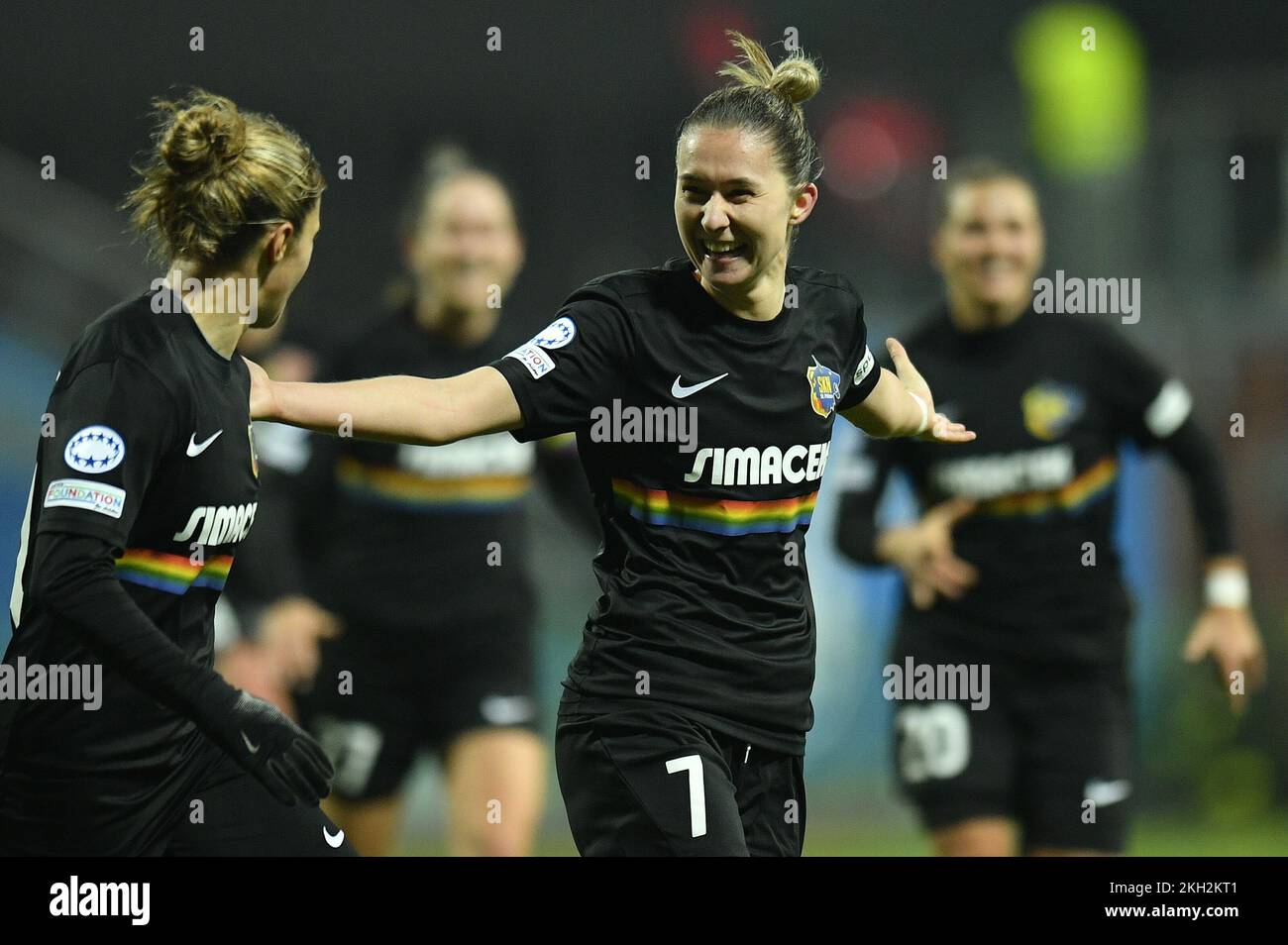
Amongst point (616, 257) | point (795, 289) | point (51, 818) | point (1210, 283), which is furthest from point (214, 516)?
point (1210, 283)

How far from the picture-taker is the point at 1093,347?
514cm

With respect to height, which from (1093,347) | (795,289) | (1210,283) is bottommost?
(795,289)

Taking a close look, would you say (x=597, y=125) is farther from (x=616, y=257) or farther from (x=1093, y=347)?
(x=1093, y=347)

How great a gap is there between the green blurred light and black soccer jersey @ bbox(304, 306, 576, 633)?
4.05 meters

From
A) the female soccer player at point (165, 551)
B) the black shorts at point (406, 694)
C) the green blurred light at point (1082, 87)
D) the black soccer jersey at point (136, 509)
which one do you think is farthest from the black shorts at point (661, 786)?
the green blurred light at point (1082, 87)

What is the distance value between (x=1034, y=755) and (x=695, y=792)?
2.15m

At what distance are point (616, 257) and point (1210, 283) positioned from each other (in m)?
2.90

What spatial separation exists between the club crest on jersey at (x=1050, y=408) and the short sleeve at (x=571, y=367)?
224cm

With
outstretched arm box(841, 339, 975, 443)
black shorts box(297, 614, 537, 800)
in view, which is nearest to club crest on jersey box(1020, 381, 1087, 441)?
outstretched arm box(841, 339, 975, 443)

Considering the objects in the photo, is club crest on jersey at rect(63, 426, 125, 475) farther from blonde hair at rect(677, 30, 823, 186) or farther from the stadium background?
the stadium background

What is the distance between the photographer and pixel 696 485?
10.5 ft
